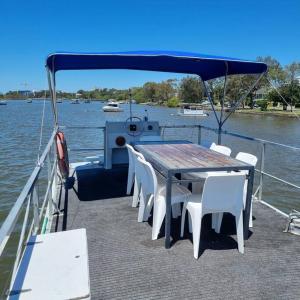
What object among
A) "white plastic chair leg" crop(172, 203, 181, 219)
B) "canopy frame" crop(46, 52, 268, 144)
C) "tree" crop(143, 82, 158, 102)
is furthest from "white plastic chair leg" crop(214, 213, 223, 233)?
"tree" crop(143, 82, 158, 102)

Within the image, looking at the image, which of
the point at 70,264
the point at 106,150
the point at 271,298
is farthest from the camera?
the point at 106,150

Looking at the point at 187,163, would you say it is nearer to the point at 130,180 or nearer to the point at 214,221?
the point at 214,221

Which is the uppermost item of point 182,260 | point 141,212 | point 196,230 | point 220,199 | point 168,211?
point 220,199

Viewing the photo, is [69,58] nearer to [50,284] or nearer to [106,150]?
[106,150]

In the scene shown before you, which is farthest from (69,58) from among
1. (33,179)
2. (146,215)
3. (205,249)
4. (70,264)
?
(70,264)

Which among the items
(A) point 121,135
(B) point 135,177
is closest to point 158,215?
(B) point 135,177

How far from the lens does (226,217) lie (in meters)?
3.70

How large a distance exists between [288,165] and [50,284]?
1169 centimetres

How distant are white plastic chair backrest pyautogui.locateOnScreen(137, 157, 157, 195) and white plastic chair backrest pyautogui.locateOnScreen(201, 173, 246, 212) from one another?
51 centimetres

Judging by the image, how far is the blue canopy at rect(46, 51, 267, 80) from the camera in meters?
4.02

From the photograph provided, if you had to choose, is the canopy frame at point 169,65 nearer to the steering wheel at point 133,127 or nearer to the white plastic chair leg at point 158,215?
the steering wheel at point 133,127

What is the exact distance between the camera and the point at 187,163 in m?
3.06

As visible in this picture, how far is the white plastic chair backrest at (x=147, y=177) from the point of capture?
9.82 feet

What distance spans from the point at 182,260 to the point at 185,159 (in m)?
1.00
